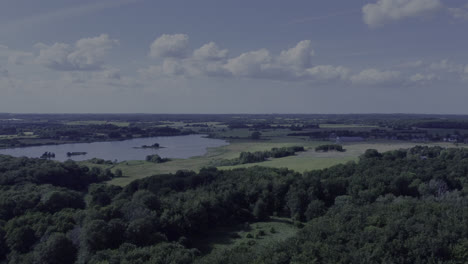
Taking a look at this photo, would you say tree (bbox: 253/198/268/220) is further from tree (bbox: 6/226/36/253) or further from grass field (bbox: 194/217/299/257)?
tree (bbox: 6/226/36/253)

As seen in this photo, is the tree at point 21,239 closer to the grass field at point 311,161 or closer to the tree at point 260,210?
the tree at point 260,210

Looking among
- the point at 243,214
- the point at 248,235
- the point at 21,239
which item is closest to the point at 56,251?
the point at 21,239

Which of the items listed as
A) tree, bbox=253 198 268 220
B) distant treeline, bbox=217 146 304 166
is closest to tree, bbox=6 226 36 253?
tree, bbox=253 198 268 220

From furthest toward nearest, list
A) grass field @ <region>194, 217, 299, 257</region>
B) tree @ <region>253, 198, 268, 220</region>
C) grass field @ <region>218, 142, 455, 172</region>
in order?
grass field @ <region>218, 142, 455, 172</region> → tree @ <region>253, 198, 268, 220</region> → grass field @ <region>194, 217, 299, 257</region>

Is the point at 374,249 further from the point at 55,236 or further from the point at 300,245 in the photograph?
the point at 55,236

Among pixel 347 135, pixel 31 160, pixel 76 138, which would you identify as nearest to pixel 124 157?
pixel 31 160

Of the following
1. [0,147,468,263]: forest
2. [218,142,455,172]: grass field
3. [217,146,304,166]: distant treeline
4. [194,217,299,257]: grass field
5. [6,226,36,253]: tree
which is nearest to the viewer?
[0,147,468,263]: forest

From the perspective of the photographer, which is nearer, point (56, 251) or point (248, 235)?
point (56, 251)

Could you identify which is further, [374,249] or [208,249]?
[208,249]

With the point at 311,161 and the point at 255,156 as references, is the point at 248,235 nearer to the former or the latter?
the point at 311,161
